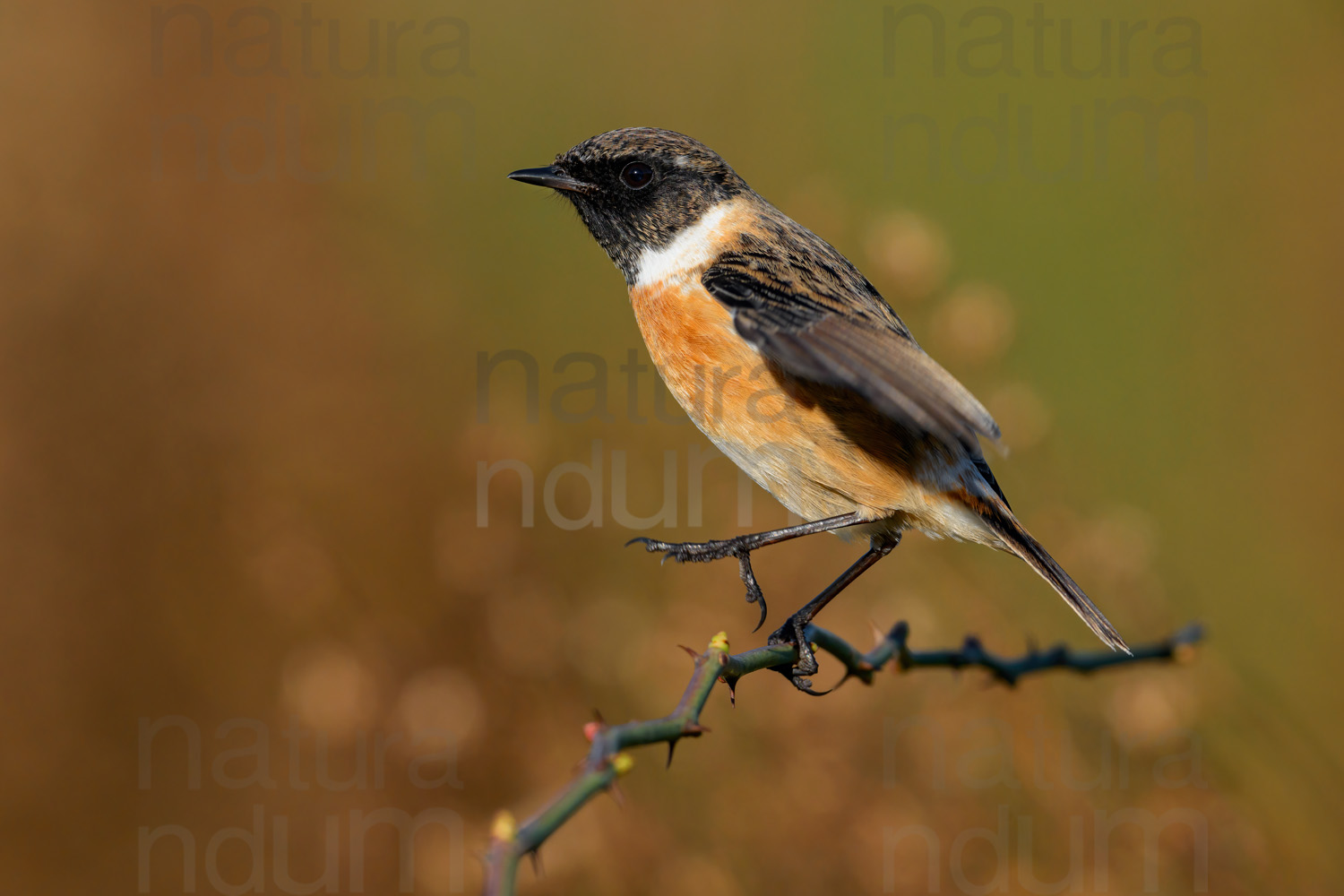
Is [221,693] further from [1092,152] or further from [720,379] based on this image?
[1092,152]

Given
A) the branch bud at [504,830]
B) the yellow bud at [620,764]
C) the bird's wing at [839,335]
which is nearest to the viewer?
the branch bud at [504,830]

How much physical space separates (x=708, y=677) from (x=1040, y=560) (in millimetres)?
1861

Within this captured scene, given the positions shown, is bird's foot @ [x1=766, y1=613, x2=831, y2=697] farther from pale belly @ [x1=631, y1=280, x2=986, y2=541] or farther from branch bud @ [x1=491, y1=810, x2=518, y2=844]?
branch bud @ [x1=491, y1=810, x2=518, y2=844]

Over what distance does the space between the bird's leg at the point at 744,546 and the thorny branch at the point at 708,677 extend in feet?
1.90

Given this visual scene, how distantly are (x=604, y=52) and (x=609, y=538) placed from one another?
9.50ft

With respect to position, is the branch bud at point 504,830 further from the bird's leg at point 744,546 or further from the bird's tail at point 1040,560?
the bird's tail at point 1040,560

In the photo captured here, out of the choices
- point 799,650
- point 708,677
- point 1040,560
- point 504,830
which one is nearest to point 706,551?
point 799,650

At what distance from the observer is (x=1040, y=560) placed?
10.6 feet

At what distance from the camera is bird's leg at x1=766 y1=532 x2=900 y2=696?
2.93 meters

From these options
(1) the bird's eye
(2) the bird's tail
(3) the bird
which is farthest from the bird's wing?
(2) the bird's tail

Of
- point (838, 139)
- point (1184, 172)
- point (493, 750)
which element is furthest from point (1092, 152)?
point (493, 750)

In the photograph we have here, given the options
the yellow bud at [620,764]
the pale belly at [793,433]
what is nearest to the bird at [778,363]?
the pale belly at [793,433]

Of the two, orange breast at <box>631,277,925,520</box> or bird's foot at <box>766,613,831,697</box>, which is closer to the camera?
bird's foot at <box>766,613,831,697</box>

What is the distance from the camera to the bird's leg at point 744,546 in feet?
9.81
